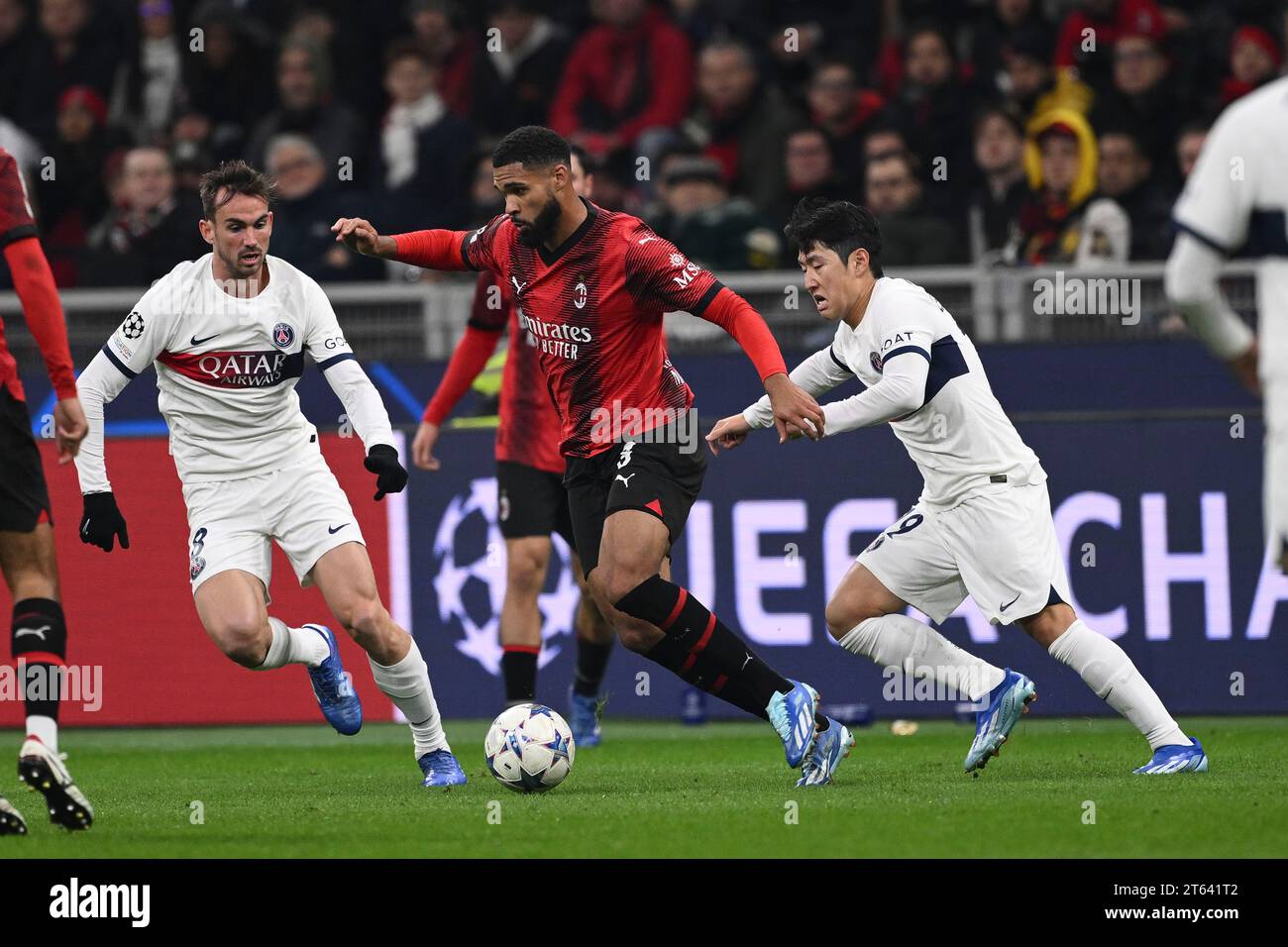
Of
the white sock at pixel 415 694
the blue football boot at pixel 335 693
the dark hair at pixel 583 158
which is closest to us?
the white sock at pixel 415 694

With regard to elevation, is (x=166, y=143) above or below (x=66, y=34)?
below

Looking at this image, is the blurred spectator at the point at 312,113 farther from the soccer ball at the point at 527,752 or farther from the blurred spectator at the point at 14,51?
the soccer ball at the point at 527,752

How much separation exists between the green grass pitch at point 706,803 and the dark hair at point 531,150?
2.20 meters

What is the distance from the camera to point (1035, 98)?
497 inches

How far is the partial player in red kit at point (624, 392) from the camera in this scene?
22.7 feet

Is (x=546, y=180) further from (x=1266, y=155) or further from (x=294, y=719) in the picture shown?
(x=294, y=719)

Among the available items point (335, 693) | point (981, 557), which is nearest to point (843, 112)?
point (981, 557)

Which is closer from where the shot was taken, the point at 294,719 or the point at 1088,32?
the point at 294,719

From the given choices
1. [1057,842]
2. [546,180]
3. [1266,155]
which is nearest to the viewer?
[1266,155]

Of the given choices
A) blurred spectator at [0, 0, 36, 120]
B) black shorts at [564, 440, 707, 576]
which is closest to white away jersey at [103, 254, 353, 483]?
black shorts at [564, 440, 707, 576]

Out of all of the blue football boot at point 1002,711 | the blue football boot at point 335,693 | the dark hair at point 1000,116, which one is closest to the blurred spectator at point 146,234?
the dark hair at point 1000,116

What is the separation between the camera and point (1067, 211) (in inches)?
452

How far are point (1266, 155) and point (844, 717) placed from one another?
512cm

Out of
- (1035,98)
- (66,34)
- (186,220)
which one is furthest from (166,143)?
(1035,98)
